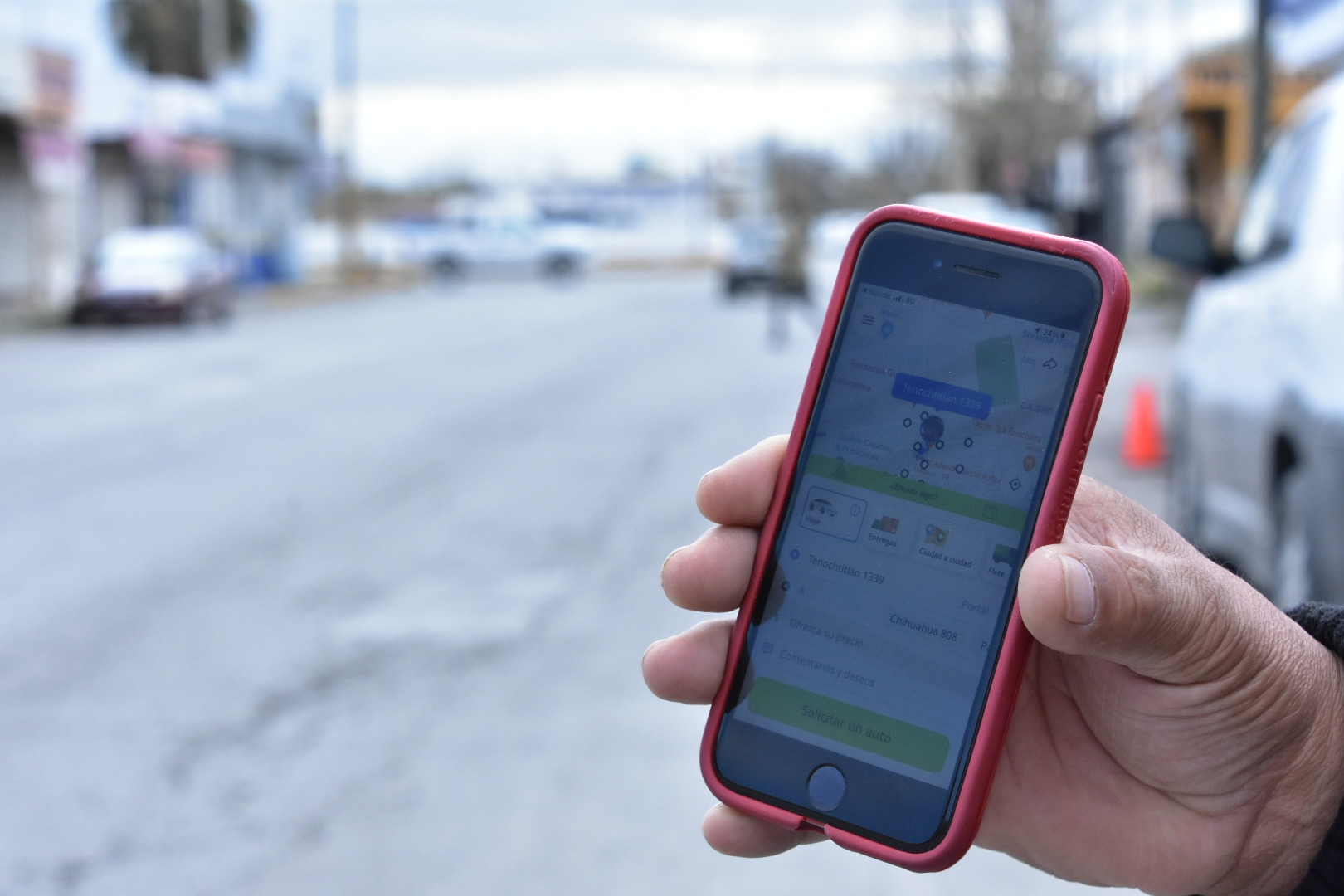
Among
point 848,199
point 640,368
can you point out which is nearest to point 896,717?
point 640,368

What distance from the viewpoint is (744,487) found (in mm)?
1775

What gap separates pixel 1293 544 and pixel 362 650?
11.9ft

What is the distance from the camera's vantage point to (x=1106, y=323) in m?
1.64

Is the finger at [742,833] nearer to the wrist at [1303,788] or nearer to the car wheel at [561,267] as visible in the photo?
the wrist at [1303,788]

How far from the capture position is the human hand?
174 centimetres

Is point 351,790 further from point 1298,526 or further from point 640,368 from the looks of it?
point 640,368

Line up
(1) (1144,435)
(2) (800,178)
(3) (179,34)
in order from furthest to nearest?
(2) (800,178)
(3) (179,34)
(1) (1144,435)

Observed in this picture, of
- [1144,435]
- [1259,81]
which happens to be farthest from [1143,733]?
[1259,81]

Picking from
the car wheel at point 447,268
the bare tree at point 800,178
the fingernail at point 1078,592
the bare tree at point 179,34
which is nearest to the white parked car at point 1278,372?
the fingernail at point 1078,592

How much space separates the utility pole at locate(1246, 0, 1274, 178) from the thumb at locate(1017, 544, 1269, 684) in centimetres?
977

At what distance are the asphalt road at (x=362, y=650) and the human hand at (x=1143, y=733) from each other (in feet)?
7.33

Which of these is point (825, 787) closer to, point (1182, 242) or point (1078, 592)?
point (1078, 592)

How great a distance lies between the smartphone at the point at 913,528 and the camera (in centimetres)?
164

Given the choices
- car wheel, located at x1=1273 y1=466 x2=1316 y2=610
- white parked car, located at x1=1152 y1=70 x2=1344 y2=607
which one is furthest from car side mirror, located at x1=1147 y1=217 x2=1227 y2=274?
car wheel, located at x1=1273 y1=466 x2=1316 y2=610
